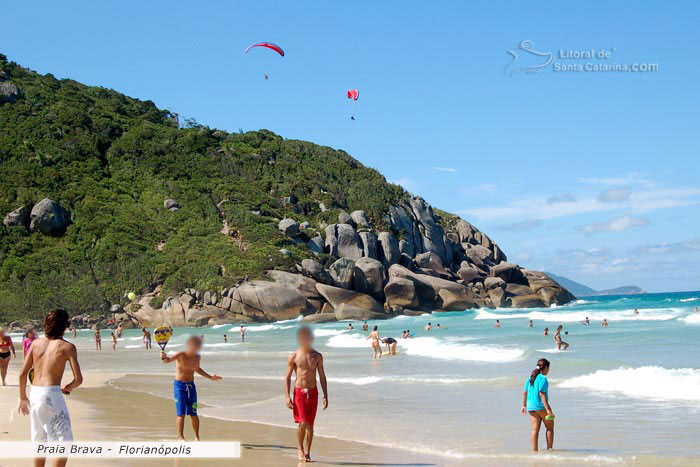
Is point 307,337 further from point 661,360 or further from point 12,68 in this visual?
point 12,68

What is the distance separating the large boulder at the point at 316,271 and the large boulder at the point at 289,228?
26.3 ft

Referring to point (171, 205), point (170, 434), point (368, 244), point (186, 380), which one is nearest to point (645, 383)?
point (170, 434)

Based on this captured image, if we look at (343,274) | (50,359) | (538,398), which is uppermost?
(343,274)

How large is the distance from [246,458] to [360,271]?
56.7 m

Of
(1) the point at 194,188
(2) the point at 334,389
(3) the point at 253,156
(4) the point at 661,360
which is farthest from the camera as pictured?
(3) the point at 253,156

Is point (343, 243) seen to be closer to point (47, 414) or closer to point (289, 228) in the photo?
point (289, 228)

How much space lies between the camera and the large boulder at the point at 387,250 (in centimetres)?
7369

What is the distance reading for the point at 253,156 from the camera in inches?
3711

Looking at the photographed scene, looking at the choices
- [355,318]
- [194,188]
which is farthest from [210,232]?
[355,318]

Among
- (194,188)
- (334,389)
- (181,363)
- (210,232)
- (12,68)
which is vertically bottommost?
(334,389)

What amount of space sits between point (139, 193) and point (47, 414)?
7790 centimetres

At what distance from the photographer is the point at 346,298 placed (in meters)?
62.5

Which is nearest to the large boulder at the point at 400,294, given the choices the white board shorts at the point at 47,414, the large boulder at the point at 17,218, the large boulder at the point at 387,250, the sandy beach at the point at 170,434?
the large boulder at the point at 387,250

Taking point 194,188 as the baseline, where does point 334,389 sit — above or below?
below
